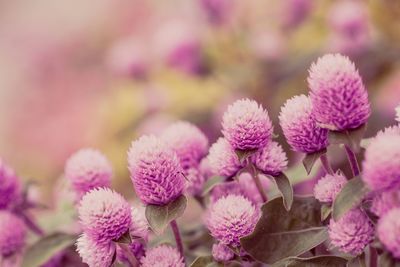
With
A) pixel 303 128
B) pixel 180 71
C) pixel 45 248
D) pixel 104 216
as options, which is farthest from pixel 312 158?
pixel 180 71

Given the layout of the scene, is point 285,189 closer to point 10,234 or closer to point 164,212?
point 164,212

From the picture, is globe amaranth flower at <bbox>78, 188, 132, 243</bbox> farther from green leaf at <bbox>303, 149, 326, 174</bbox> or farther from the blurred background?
the blurred background

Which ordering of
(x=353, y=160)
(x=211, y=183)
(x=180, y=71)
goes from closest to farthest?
(x=353, y=160), (x=211, y=183), (x=180, y=71)

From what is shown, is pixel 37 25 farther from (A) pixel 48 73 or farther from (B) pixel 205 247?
(B) pixel 205 247

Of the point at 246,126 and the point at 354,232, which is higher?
the point at 246,126

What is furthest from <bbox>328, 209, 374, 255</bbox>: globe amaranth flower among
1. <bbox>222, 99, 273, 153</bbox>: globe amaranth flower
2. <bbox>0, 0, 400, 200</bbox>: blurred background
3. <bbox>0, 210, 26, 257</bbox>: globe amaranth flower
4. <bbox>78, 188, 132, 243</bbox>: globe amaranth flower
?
<bbox>0, 0, 400, 200</bbox>: blurred background

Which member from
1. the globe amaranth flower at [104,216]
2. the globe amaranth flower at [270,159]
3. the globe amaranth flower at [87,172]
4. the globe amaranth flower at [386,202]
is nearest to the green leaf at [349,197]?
the globe amaranth flower at [386,202]

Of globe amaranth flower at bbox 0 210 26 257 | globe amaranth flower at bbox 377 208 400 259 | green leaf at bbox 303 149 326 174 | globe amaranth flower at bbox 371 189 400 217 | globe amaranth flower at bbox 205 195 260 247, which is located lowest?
globe amaranth flower at bbox 377 208 400 259
